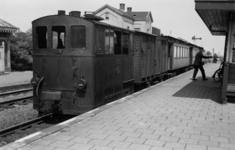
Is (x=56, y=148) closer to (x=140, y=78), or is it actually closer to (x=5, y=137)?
(x=5, y=137)

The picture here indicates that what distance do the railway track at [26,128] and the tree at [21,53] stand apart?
20358 millimetres

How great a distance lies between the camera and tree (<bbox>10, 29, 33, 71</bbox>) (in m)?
26.7

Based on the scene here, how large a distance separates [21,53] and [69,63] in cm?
2107

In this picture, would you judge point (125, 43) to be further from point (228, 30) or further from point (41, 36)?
point (228, 30)

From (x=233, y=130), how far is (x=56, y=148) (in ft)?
11.4

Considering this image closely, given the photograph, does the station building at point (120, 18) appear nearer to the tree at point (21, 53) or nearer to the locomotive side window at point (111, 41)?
the tree at point (21, 53)

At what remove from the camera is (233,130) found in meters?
5.45

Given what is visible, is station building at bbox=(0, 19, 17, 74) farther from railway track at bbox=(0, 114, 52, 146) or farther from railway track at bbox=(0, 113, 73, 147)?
railway track at bbox=(0, 114, 52, 146)

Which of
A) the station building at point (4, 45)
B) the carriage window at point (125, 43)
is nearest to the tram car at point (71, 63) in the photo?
the carriage window at point (125, 43)

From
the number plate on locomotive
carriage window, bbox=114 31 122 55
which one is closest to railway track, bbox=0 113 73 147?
the number plate on locomotive

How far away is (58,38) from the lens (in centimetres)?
763

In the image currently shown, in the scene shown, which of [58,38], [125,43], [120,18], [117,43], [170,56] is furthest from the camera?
[120,18]

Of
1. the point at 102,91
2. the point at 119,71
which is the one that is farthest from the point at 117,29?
the point at 102,91

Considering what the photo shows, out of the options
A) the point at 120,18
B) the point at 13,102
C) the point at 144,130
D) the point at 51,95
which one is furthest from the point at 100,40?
the point at 120,18
